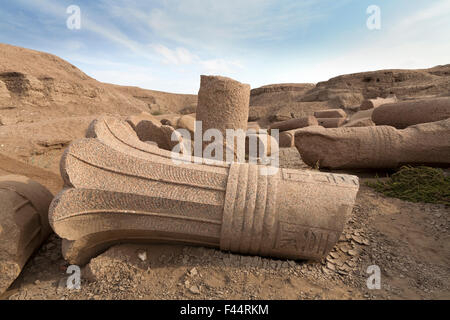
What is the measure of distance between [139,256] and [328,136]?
2407 millimetres

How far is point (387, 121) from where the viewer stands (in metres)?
4.05

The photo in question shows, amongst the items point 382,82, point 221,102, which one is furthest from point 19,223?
point 382,82

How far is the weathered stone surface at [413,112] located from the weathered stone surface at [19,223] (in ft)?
15.2

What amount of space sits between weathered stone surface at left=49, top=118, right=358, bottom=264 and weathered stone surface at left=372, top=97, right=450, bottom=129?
295 cm

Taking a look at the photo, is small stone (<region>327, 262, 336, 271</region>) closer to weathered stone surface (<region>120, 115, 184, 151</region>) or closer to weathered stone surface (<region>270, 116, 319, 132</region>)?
weathered stone surface (<region>120, 115, 184, 151</region>)

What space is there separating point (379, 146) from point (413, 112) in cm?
145

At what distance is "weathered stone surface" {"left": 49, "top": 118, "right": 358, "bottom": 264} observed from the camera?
1596 mm

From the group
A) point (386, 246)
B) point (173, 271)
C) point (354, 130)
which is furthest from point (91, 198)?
point (354, 130)

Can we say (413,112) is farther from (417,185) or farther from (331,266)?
(331,266)

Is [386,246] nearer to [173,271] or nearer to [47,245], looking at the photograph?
[173,271]

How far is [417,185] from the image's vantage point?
2602mm

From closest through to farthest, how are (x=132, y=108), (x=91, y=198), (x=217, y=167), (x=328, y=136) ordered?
1. (x=91, y=198)
2. (x=217, y=167)
3. (x=328, y=136)
4. (x=132, y=108)

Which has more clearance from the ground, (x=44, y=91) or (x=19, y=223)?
(x=44, y=91)

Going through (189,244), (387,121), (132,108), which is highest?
(132,108)
